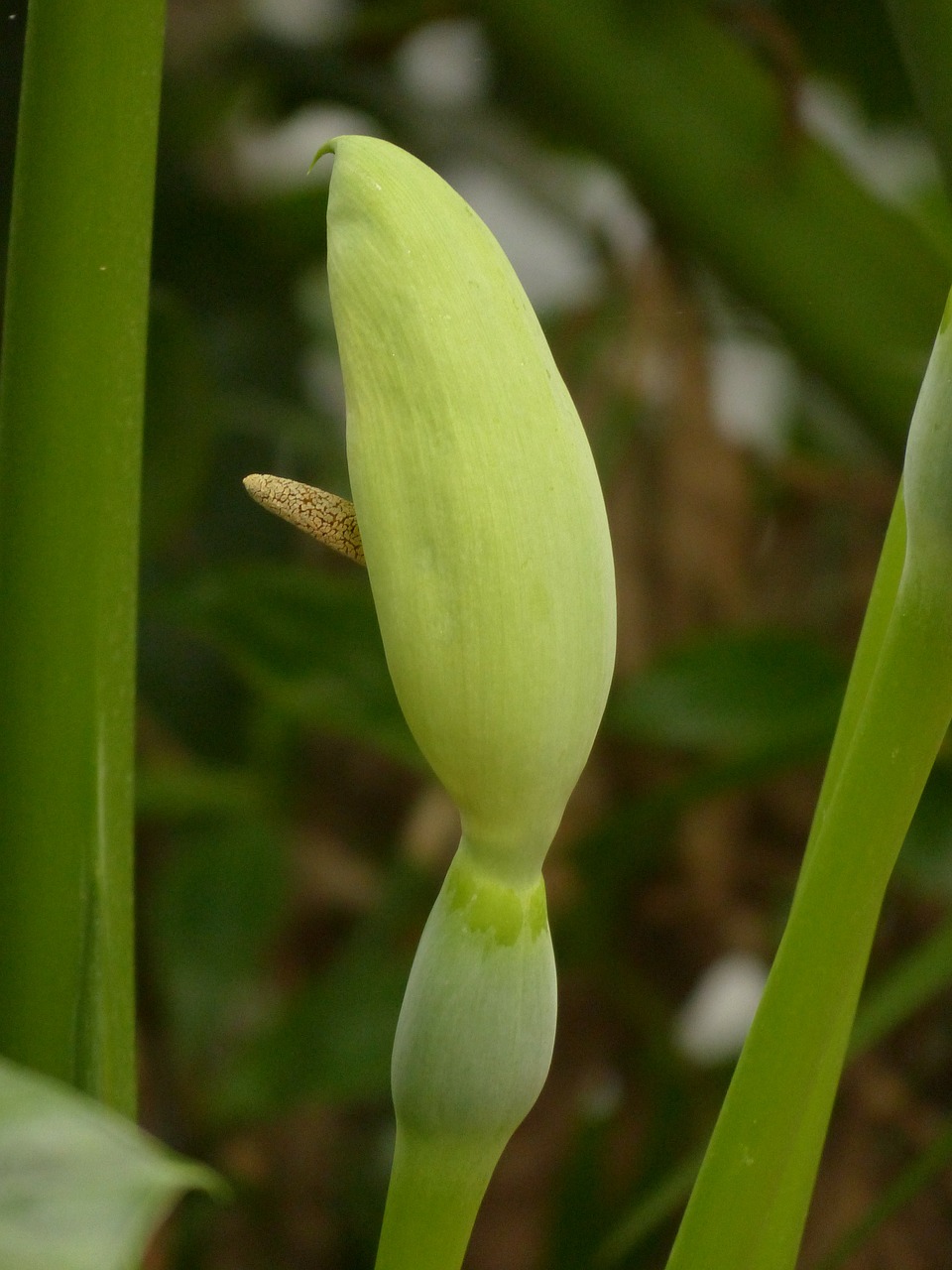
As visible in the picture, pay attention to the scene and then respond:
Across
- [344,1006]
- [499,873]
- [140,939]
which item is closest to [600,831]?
[344,1006]

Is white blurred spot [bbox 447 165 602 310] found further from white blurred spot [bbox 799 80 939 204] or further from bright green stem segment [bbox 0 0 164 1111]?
bright green stem segment [bbox 0 0 164 1111]

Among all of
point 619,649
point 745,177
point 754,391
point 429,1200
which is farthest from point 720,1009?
point 429,1200

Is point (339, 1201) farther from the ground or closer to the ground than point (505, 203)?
closer to the ground

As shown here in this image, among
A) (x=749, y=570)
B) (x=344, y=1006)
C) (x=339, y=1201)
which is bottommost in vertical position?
(x=339, y=1201)

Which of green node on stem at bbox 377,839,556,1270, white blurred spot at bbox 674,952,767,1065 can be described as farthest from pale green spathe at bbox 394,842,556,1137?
white blurred spot at bbox 674,952,767,1065

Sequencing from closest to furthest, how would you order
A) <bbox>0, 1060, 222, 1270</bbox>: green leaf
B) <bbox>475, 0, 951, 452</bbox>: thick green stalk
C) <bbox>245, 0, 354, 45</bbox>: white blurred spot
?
<bbox>0, 1060, 222, 1270</bbox>: green leaf, <bbox>475, 0, 951, 452</bbox>: thick green stalk, <bbox>245, 0, 354, 45</bbox>: white blurred spot

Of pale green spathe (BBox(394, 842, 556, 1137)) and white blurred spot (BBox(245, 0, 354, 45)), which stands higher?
white blurred spot (BBox(245, 0, 354, 45))

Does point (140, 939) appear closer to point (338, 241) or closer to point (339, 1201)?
point (339, 1201)
